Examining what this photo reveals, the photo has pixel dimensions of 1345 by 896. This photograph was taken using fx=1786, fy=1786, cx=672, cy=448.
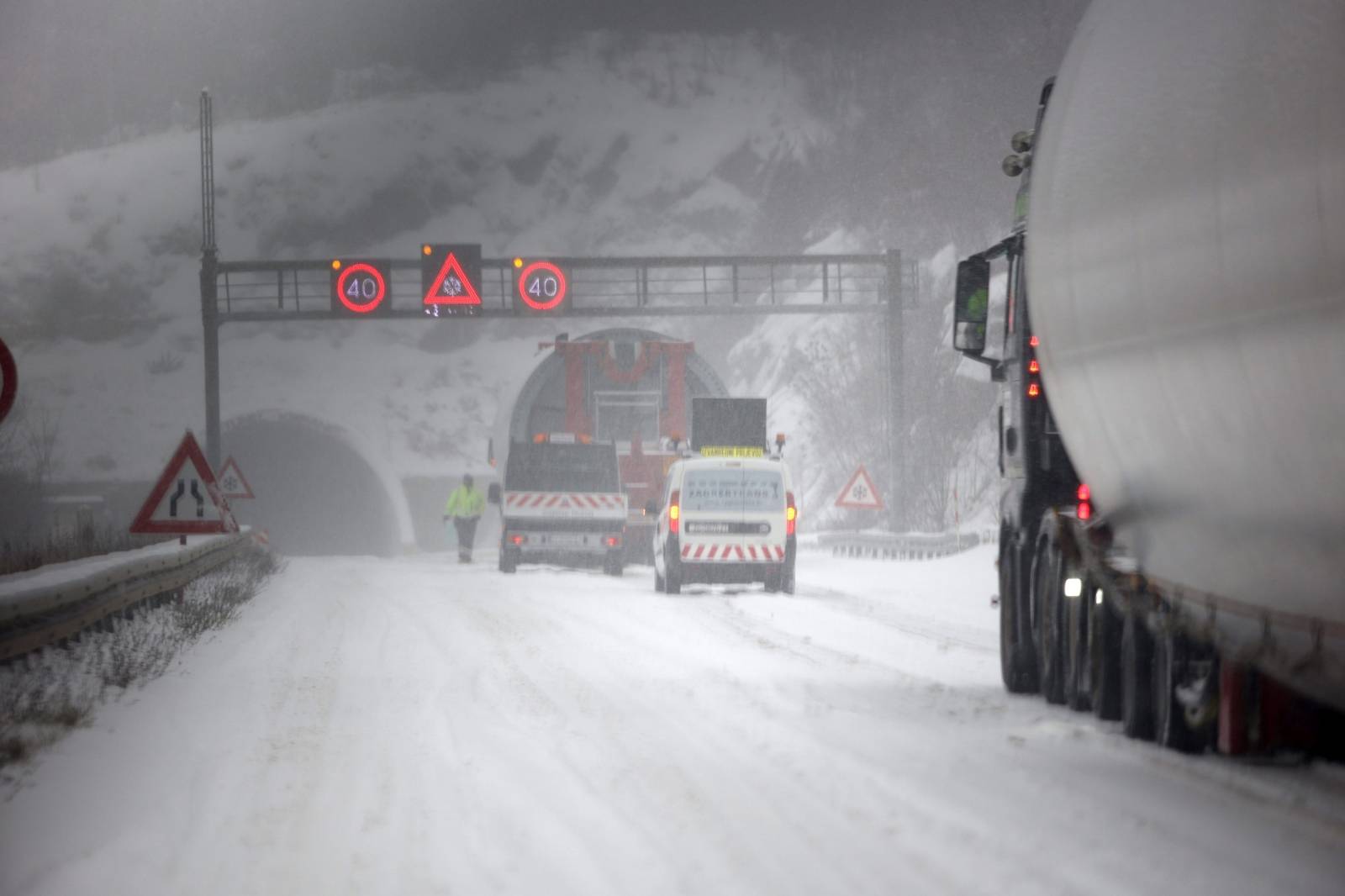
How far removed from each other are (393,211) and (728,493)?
9364 centimetres

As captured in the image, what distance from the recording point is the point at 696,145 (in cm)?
11769

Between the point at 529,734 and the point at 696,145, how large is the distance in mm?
110249

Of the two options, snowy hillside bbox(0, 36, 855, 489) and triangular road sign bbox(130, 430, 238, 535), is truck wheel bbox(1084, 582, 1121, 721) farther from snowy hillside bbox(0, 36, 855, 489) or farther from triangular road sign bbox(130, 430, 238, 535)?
snowy hillside bbox(0, 36, 855, 489)

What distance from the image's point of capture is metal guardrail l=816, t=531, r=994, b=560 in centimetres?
3112

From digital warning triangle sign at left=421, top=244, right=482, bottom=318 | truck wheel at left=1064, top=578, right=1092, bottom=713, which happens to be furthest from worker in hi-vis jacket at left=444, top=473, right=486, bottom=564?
truck wheel at left=1064, top=578, right=1092, bottom=713

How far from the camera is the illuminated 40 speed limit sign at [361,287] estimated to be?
38.1 meters

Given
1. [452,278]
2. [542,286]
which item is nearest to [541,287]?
[542,286]

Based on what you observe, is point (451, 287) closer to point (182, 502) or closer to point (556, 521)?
point (556, 521)

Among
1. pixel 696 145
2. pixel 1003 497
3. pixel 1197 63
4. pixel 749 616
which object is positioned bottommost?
pixel 749 616

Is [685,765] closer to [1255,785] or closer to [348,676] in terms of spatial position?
[1255,785]

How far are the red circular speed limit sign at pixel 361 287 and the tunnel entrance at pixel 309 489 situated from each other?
16.6m

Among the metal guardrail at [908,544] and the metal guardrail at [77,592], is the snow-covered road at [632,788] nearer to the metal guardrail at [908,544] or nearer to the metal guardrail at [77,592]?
the metal guardrail at [77,592]

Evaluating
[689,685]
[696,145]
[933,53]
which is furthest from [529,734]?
[696,145]

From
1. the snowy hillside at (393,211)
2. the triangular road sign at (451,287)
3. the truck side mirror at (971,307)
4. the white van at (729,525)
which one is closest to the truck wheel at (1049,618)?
the truck side mirror at (971,307)
